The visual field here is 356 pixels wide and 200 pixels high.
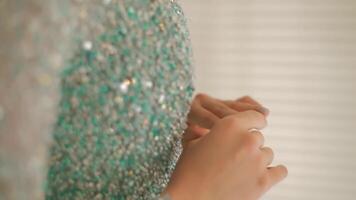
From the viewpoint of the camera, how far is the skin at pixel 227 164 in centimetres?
46

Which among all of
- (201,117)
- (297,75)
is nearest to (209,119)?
(201,117)

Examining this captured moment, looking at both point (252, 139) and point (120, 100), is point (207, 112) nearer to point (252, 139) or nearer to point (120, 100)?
point (252, 139)

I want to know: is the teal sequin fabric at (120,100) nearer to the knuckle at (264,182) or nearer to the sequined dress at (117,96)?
the sequined dress at (117,96)

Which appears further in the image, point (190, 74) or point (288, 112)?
point (288, 112)

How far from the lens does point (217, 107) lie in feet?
1.86

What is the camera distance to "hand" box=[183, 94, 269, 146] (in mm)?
548

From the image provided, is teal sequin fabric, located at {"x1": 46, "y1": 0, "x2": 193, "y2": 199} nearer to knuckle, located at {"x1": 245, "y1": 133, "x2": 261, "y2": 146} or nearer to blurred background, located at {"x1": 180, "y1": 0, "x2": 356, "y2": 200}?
knuckle, located at {"x1": 245, "y1": 133, "x2": 261, "y2": 146}

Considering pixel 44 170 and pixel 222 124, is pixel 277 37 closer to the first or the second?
pixel 222 124

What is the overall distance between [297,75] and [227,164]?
0.73m

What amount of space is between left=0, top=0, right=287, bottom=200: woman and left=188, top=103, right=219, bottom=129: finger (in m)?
0.03

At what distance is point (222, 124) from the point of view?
487mm

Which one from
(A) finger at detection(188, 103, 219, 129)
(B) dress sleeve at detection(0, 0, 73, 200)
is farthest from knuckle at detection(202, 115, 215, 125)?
(B) dress sleeve at detection(0, 0, 73, 200)

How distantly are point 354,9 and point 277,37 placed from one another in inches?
7.7

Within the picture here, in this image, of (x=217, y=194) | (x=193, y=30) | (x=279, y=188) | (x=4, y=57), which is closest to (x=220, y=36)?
(x=193, y=30)
